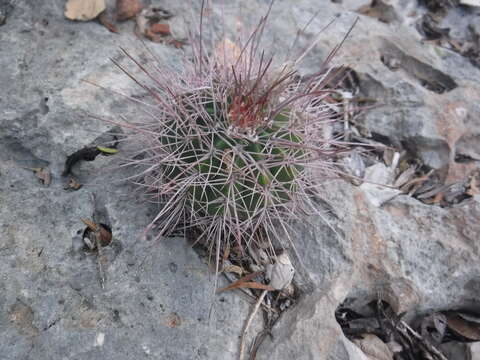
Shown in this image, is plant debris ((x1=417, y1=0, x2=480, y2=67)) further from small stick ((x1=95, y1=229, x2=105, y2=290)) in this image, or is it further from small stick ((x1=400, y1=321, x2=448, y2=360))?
A: small stick ((x1=95, y1=229, x2=105, y2=290))

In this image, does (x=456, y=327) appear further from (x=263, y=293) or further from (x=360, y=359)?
(x=263, y=293)

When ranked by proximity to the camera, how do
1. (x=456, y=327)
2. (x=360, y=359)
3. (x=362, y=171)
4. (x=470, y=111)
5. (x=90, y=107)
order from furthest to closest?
1. (x=470, y=111)
2. (x=362, y=171)
3. (x=90, y=107)
4. (x=456, y=327)
5. (x=360, y=359)

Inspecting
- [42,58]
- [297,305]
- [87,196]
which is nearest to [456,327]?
[297,305]

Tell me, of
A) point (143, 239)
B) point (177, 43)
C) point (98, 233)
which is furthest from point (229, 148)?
point (177, 43)

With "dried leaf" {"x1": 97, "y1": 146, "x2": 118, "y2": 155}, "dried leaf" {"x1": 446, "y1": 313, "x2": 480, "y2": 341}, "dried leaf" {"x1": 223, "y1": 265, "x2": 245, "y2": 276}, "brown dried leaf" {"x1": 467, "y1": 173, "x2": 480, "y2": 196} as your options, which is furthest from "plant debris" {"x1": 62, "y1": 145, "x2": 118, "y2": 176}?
"brown dried leaf" {"x1": 467, "y1": 173, "x2": 480, "y2": 196}

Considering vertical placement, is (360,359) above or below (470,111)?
below

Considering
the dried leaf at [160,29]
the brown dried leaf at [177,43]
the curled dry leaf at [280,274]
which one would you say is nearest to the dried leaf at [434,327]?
the curled dry leaf at [280,274]
